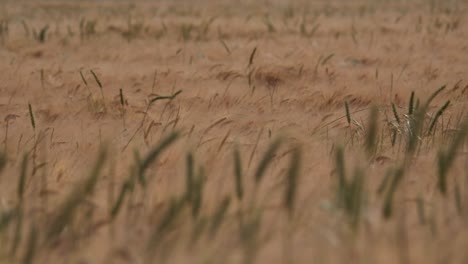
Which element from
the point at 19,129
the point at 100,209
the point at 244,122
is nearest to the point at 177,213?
the point at 100,209

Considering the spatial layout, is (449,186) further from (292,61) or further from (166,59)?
(166,59)

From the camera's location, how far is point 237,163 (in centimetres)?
76

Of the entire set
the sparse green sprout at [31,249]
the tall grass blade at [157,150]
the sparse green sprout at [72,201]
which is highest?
the tall grass blade at [157,150]

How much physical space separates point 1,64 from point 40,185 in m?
1.79

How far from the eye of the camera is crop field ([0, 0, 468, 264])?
2.38 feet

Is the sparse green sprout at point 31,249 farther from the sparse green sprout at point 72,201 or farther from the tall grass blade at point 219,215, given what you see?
the tall grass blade at point 219,215

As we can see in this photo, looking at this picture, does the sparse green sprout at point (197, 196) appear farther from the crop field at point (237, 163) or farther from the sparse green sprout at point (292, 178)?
the sparse green sprout at point (292, 178)

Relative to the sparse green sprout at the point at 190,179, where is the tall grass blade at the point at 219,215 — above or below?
below

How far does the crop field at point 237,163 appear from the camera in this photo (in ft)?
2.38

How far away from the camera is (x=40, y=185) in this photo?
0.99m

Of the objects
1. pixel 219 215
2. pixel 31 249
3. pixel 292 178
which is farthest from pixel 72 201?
pixel 292 178

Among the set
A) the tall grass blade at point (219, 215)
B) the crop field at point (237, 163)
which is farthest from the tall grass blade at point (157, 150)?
the tall grass blade at point (219, 215)

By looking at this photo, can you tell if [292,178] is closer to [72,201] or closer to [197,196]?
[197,196]

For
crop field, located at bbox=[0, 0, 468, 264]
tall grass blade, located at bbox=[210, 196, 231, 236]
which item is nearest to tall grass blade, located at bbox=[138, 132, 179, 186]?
crop field, located at bbox=[0, 0, 468, 264]
